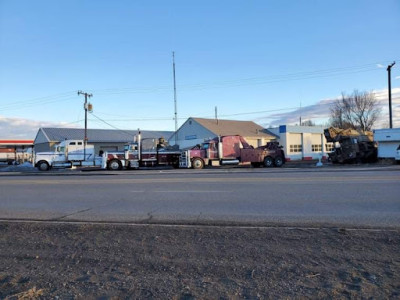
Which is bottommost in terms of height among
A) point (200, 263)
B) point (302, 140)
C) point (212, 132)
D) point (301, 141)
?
point (200, 263)

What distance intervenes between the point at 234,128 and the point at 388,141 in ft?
78.2

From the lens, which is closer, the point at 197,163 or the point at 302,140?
the point at 197,163

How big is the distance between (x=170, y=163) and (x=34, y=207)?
22.0 m

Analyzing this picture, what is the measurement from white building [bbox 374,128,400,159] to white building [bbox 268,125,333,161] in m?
16.3

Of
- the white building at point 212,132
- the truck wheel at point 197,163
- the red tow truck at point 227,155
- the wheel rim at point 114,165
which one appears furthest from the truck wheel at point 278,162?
the white building at point 212,132

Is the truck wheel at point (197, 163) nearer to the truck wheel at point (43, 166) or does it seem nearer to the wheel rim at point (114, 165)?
the wheel rim at point (114, 165)

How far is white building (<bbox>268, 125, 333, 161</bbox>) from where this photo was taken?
166ft

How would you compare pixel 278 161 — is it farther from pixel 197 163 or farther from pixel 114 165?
pixel 114 165

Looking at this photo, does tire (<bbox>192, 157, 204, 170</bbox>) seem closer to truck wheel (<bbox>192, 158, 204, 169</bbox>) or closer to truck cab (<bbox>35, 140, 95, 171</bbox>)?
truck wheel (<bbox>192, 158, 204, 169</bbox>)

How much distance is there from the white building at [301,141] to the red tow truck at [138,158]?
22804mm

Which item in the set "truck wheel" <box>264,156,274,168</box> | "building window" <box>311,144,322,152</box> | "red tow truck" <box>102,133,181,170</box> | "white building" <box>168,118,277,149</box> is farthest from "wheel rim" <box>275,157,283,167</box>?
"building window" <box>311,144,322,152</box>

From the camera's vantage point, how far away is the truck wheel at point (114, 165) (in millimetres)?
31031

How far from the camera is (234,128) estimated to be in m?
53.3

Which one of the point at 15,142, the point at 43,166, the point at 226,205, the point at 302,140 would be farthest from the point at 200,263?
the point at 15,142
